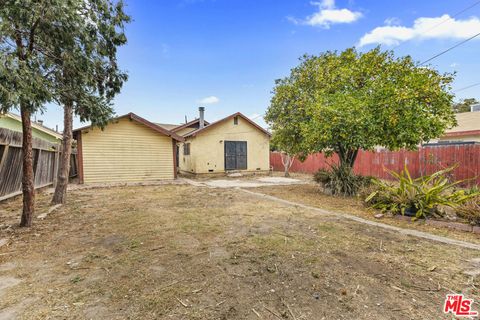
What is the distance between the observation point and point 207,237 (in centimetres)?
412

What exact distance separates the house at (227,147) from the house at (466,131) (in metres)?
11.1

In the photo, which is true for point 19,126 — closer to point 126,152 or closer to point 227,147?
point 126,152

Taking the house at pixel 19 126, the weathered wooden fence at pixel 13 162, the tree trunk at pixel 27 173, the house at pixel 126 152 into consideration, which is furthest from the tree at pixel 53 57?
the house at pixel 19 126

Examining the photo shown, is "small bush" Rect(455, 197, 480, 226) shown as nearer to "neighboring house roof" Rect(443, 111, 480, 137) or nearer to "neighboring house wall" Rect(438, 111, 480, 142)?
"neighboring house wall" Rect(438, 111, 480, 142)

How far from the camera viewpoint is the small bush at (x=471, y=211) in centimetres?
447

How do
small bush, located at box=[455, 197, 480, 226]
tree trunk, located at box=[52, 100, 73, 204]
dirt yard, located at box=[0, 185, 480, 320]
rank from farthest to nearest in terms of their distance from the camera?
tree trunk, located at box=[52, 100, 73, 204] < small bush, located at box=[455, 197, 480, 226] < dirt yard, located at box=[0, 185, 480, 320]

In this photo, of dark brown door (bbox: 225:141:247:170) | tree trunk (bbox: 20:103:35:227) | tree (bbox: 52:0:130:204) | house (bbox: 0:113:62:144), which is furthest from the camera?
dark brown door (bbox: 225:141:247:170)

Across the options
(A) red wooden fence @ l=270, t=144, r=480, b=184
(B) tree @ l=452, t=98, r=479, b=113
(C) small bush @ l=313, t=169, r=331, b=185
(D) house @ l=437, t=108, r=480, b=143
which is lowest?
(C) small bush @ l=313, t=169, r=331, b=185

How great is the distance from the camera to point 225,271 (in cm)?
287

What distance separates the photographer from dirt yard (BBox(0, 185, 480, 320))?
2.17m

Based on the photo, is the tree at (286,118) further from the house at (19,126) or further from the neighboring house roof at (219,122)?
the house at (19,126)

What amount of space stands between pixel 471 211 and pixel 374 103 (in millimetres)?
3311

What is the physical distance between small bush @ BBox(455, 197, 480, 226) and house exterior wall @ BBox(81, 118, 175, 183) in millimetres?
12315

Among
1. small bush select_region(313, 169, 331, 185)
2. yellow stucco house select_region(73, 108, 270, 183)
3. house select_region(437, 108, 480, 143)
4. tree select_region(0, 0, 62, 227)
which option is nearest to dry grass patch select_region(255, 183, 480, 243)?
small bush select_region(313, 169, 331, 185)
